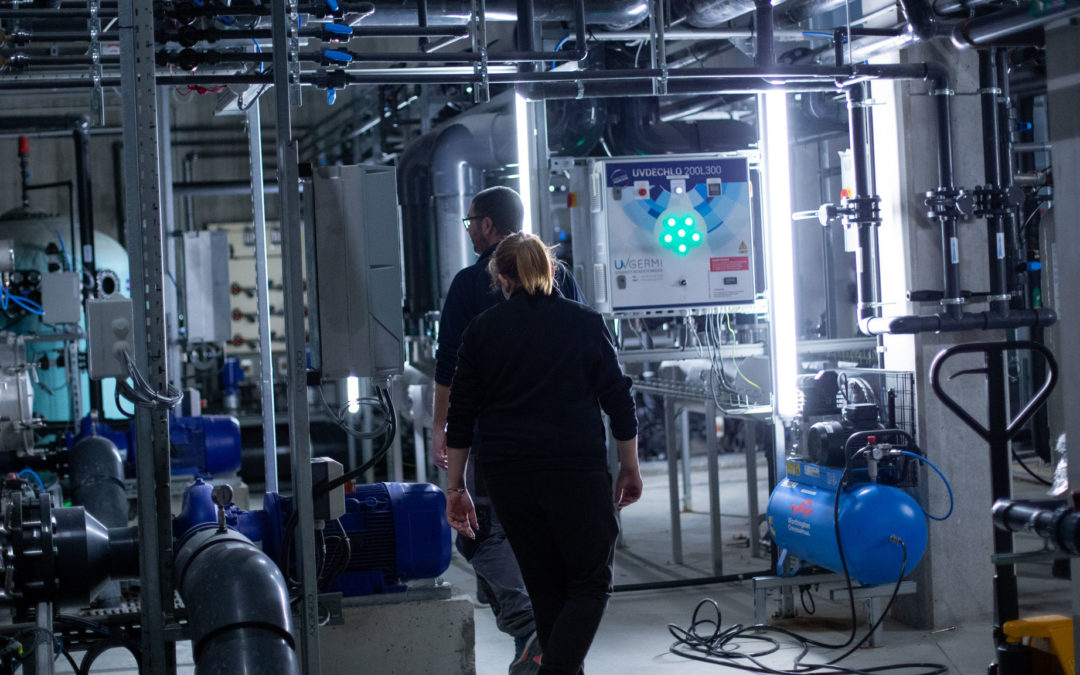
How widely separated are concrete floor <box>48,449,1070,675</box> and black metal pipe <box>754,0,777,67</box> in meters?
2.47

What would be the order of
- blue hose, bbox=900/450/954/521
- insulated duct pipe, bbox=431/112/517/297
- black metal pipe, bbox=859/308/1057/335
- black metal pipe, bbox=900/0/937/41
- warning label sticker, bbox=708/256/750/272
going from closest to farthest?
black metal pipe, bbox=900/0/937/41, blue hose, bbox=900/450/954/521, black metal pipe, bbox=859/308/1057/335, warning label sticker, bbox=708/256/750/272, insulated duct pipe, bbox=431/112/517/297

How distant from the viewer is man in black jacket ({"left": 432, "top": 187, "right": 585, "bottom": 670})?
3998mm

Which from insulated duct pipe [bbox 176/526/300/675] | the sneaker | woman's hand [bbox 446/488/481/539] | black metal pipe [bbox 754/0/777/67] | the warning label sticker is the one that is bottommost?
the sneaker

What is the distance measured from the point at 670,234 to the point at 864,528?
178 cm

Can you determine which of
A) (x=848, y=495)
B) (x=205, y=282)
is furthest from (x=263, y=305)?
(x=205, y=282)

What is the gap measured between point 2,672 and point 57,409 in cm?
678

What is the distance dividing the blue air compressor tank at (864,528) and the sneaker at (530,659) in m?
1.49

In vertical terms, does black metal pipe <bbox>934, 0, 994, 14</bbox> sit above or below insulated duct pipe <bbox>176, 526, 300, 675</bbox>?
above

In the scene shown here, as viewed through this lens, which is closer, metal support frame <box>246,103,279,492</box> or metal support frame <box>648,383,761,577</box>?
metal support frame <box>246,103,279,492</box>

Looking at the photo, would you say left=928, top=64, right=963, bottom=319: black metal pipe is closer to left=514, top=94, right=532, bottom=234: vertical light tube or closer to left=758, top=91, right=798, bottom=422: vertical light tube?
left=758, top=91, right=798, bottom=422: vertical light tube

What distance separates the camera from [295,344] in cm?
320

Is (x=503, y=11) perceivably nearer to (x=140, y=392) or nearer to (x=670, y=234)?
(x=670, y=234)

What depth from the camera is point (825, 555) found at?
4871mm

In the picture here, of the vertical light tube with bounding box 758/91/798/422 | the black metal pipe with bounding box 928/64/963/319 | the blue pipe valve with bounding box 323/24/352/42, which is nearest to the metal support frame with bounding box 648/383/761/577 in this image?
the vertical light tube with bounding box 758/91/798/422
